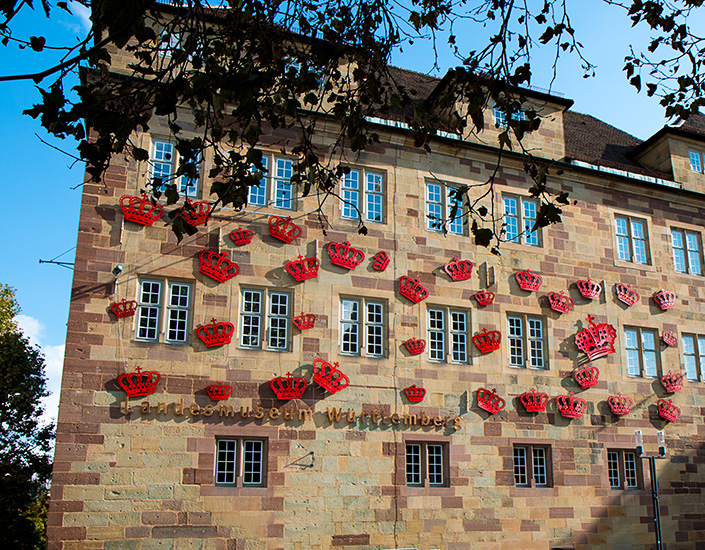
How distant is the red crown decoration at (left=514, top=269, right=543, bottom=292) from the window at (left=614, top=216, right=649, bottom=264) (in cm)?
310

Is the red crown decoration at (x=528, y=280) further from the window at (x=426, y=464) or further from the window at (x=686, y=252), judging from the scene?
the window at (x=686, y=252)

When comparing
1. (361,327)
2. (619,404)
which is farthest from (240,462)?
(619,404)

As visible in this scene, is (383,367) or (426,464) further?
(383,367)

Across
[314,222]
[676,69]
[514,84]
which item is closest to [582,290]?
[314,222]

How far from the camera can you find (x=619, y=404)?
1747cm

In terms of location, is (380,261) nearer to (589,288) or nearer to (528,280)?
(528,280)

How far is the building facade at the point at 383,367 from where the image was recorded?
13.4 meters

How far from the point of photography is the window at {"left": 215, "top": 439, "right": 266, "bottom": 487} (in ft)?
45.5

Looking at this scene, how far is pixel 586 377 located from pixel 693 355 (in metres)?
4.03

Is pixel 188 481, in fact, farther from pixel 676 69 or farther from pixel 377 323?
pixel 676 69

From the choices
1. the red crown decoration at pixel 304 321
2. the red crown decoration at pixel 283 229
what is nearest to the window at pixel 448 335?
the red crown decoration at pixel 304 321

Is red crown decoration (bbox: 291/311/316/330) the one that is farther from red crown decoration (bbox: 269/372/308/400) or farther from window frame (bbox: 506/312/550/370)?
window frame (bbox: 506/312/550/370)

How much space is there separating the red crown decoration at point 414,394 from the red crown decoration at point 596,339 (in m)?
4.55

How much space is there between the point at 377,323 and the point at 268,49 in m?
8.58
